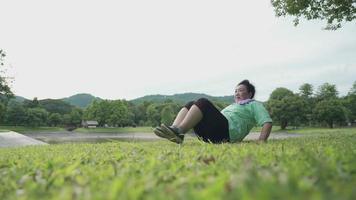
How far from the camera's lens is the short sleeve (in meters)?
5.89

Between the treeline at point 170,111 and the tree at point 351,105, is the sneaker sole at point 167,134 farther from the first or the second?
the tree at point 351,105

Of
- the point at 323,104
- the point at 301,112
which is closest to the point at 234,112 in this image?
the point at 301,112

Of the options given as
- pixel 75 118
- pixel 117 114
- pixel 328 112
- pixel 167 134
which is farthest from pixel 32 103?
pixel 167 134

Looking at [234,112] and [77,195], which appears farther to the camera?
[234,112]

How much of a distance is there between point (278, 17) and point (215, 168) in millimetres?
14078

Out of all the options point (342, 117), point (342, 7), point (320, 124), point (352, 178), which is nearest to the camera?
point (352, 178)

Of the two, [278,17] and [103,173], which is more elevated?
[278,17]

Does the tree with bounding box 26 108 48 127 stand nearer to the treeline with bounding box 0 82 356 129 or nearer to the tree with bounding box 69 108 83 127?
the treeline with bounding box 0 82 356 129

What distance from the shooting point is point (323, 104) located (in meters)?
74.9

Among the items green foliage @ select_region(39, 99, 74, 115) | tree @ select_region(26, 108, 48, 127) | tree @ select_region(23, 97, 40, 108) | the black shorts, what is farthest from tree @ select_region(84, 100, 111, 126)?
the black shorts

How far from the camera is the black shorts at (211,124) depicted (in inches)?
230

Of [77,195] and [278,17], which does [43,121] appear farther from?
[77,195]

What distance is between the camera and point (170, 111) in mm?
101750

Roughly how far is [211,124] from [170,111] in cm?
9585
